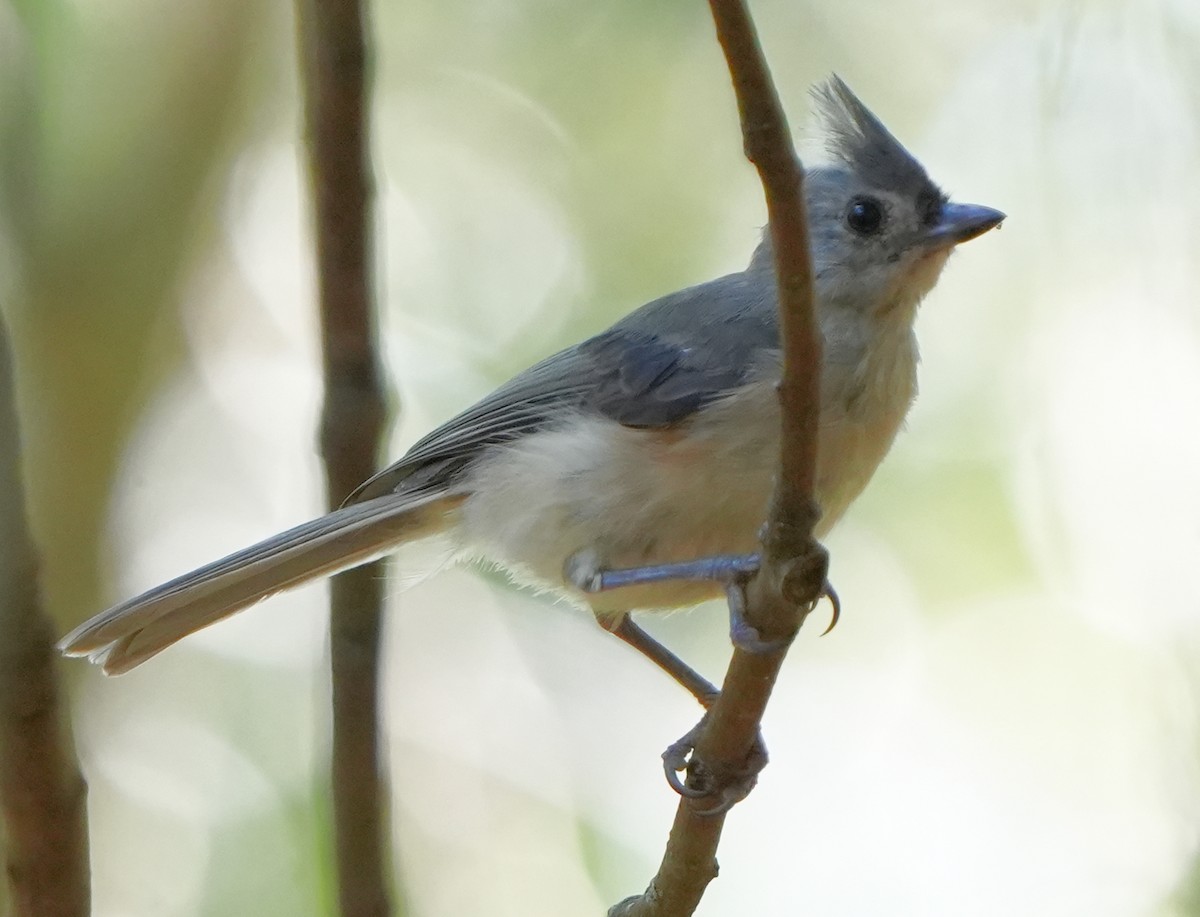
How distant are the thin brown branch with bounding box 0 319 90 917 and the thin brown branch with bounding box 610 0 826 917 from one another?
868 mm

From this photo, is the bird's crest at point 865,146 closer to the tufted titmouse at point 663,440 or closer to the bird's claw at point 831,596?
the tufted titmouse at point 663,440

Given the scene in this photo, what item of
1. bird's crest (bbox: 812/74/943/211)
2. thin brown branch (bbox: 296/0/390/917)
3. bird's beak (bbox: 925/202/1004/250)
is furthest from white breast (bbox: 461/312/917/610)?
thin brown branch (bbox: 296/0/390/917)

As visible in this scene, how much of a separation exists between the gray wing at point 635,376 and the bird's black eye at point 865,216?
0.21 metres

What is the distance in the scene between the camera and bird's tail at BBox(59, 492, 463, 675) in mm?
2258

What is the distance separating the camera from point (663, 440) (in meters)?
2.45

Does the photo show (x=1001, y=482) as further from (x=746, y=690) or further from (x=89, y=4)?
(x=89, y=4)

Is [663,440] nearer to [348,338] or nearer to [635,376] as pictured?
[635,376]

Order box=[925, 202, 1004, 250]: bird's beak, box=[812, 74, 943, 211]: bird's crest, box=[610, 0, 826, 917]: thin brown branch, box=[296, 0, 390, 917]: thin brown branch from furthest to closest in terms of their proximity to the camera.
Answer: box=[812, 74, 943, 211]: bird's crest < box=[925, 202, 1004, 250]: bird's beak < box=[296, 0, 390, 917]: thin brown branch < box=[610, 0, 826, 917]: thin brown branch

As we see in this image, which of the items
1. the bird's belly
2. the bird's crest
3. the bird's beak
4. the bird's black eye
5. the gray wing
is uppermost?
the bird's crest

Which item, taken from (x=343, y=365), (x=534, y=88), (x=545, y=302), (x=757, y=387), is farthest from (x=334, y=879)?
(x=534, y=88)

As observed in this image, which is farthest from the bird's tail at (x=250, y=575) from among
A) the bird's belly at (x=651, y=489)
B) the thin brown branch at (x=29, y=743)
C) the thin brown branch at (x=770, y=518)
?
the thin brown branch at (x=770, y=518)

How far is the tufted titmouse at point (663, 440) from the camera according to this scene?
2.33 m

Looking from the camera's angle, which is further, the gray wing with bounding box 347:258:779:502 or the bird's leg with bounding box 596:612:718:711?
the bird's leg with bounding box 596:612:718:711

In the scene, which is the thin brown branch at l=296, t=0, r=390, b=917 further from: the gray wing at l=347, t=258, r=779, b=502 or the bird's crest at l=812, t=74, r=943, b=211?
the bird's crest at l=812, t=74, r=943, b=211
